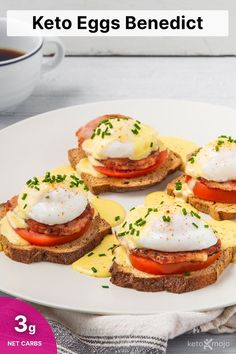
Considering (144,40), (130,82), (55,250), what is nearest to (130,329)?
(55,250)

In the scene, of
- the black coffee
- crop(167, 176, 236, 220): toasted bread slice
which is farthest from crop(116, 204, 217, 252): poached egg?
the black coffee

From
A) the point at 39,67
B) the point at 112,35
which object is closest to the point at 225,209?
the point at 39,67

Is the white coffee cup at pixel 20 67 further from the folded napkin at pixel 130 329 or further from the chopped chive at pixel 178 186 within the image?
the folded napkin at pixel 130 329

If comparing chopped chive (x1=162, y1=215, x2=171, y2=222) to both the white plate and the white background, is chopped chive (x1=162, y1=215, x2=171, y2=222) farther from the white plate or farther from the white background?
the white background

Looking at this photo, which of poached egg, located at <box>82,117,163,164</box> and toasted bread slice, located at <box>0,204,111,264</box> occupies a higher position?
poached egg, located at <box>82,117,163,164</box>

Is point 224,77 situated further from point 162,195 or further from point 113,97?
point 162,195

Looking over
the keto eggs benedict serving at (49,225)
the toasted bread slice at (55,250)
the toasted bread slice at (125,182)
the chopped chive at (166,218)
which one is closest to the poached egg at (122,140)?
the toasted bread slice at (125,182)

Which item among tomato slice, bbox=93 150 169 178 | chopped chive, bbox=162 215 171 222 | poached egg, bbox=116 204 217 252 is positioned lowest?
tomato slice, bbox=93 150 169 178
